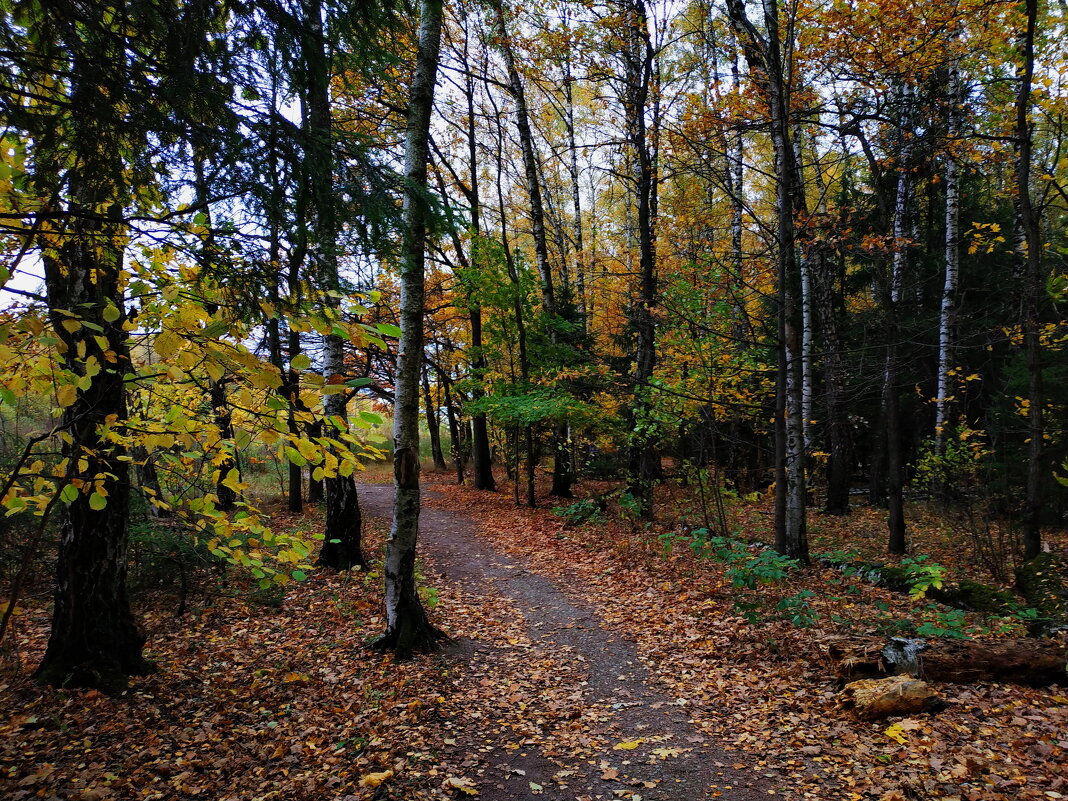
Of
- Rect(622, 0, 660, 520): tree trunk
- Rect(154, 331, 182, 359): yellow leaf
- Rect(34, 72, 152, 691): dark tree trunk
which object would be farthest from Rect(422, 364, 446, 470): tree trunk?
Rect(154, 331, 182, 359): yellow leaf

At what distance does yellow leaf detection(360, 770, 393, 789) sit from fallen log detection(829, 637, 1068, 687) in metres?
4.08

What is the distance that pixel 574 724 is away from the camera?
178 inches

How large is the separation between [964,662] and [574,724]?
11.7ft

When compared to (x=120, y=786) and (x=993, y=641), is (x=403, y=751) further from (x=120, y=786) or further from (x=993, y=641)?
(x=993, y=641)

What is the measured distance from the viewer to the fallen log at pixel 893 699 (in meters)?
4.18

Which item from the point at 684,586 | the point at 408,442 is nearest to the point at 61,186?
the point at 408,442

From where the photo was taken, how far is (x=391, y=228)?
304cm

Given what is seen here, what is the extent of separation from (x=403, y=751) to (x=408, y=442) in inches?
109

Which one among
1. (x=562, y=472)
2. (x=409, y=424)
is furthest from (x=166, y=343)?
(x=562, y=472)

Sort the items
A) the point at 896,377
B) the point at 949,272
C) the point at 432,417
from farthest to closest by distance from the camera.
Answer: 1. the point at 432,417
2. the point at 949,272
3. the point at 896,377

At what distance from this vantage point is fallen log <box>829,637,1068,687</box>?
176 inches

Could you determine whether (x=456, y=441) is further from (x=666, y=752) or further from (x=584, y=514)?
(x=666, y=752)

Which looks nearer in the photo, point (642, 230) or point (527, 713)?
point (527, 713)

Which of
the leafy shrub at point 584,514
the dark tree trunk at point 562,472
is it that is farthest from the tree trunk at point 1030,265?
the dark tree trunk at point 562,472
